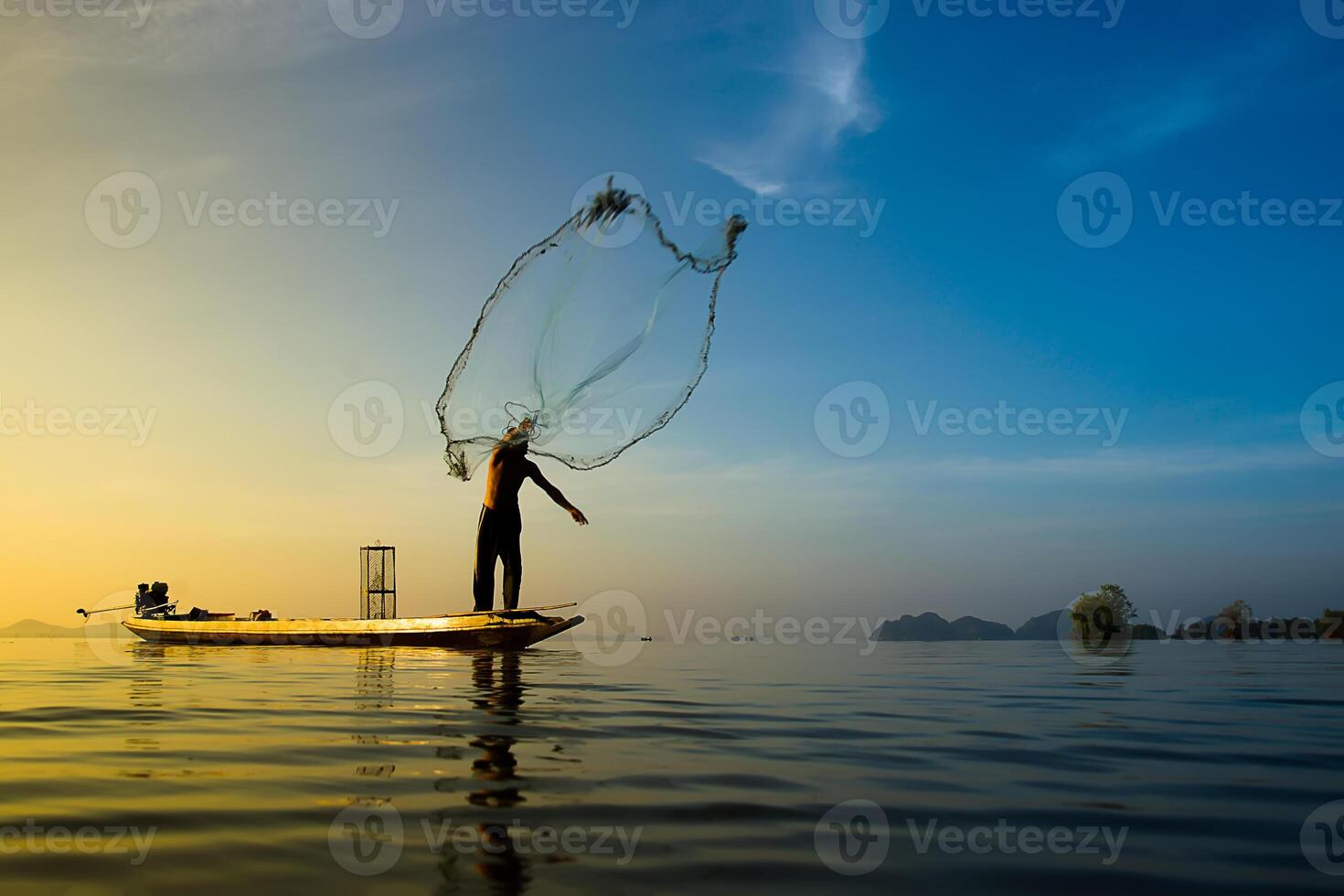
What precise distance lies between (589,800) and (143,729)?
6.71 meters

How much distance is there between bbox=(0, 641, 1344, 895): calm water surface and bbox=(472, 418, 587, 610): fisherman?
62.3 ft

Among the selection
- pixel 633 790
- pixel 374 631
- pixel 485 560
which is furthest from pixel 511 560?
pixel 633 790

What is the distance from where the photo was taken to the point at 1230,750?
9.53 meters

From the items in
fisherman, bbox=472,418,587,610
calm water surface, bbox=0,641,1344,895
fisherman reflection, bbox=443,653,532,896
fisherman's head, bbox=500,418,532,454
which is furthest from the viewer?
fisherman, bbox=472,418,587,610

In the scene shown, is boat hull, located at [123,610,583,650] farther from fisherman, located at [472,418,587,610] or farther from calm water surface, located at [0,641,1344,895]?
calm water surface, located at [0,641,1344,895]

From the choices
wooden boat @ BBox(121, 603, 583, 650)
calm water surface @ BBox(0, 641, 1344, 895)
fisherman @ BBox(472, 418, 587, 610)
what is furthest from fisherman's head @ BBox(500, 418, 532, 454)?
calm water surface @ BBox(0, 641, 1344, 895)

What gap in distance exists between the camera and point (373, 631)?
133ft

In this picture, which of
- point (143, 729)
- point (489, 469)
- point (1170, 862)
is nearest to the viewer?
point (1170, 862)

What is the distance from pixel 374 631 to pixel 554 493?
39.6ft

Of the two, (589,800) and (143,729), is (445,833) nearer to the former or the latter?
(589,800)

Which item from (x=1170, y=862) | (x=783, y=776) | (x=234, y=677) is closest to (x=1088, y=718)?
(x=783, y=776)

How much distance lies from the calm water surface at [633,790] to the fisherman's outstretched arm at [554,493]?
1966 cm

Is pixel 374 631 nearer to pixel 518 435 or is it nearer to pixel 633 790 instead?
pixel 518 435

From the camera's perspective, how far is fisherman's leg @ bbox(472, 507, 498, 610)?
3453cm
